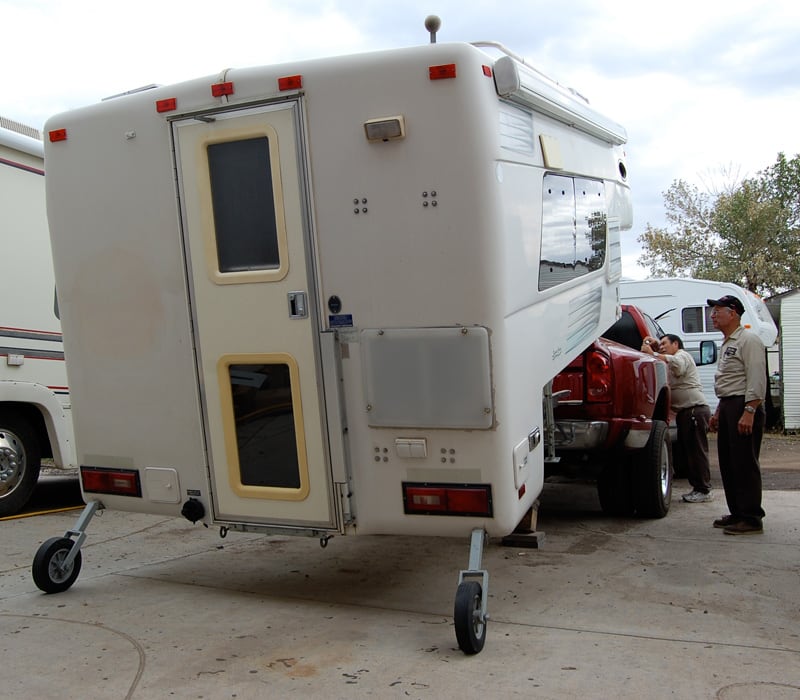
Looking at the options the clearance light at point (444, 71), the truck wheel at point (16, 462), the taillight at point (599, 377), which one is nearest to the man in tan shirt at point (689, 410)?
the taillight at point (599, 377)

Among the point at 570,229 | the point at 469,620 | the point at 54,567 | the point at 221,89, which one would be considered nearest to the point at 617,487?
the point at 570,229

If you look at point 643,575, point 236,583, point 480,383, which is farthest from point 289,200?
point 643,575

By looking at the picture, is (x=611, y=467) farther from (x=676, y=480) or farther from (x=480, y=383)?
(x=480, y=383)

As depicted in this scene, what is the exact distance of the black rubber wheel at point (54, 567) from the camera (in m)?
5.08

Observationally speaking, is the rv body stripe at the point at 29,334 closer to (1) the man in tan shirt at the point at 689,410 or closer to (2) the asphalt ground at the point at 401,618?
(2) the asphalt ground at the point at 401,618

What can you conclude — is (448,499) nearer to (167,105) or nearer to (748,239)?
(167,105)

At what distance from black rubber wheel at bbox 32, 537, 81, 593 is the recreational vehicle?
2878 millimetres

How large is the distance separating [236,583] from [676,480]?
595cm

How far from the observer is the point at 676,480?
32.1ft

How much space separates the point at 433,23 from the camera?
4652mm

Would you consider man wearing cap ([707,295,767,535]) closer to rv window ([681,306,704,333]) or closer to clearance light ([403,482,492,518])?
clearance light ([403,482,492,518])

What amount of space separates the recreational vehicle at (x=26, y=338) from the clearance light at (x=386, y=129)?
482 cm

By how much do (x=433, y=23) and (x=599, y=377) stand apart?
125 inches

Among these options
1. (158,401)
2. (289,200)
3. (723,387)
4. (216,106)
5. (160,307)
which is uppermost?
(216,106)
